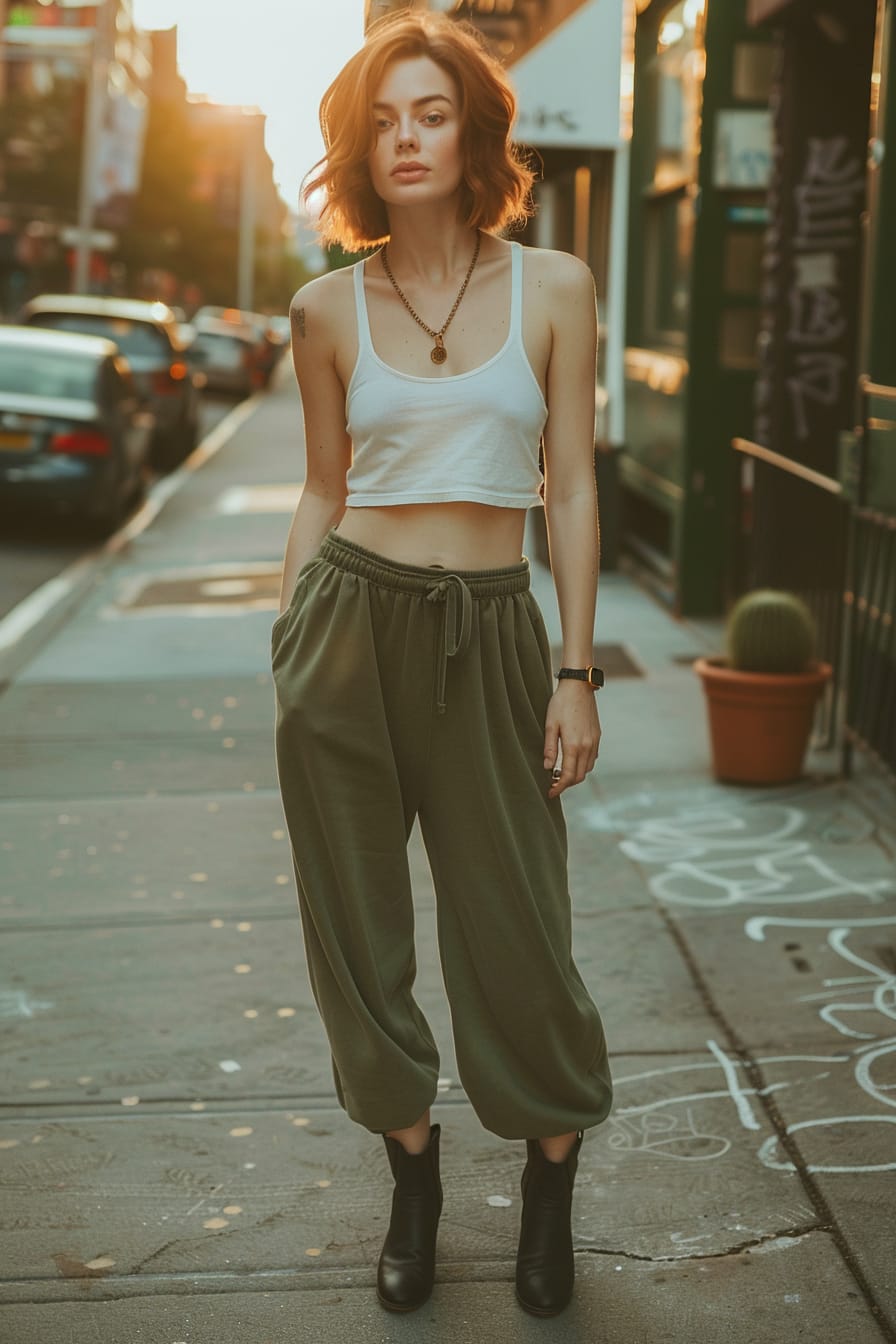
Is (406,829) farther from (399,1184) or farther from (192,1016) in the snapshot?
(192,1016)

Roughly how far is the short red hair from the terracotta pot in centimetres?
357

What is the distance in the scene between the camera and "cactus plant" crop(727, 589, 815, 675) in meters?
6.34

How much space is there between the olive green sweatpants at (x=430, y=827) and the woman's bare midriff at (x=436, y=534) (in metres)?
0.03

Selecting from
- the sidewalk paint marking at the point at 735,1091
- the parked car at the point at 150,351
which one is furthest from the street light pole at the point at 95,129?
the sidewalk paint marking at the point at 735,1091

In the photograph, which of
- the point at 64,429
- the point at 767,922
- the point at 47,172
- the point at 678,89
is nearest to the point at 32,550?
the point at 64,429

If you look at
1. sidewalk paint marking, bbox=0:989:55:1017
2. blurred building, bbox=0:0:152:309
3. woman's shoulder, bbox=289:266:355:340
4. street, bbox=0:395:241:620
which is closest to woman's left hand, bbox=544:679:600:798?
woman's shoulder, bbox=289:266:355:340

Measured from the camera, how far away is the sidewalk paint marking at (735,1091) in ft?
12.3

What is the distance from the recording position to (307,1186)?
11.5 feet

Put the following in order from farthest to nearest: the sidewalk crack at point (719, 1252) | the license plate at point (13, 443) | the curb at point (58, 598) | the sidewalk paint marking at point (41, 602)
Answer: the license plate at point (13, 443), the sidewalk paint marking at point (41, 602), the curb at point (58, 598), the sidewalk crack at point (719, 1252)

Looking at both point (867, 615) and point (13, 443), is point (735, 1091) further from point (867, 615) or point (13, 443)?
point (13, 443)

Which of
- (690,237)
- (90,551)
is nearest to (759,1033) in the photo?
(690,237)

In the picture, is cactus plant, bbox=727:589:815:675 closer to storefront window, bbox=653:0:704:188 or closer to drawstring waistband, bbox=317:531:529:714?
drawstring waistband, bbox=317:531:529:714

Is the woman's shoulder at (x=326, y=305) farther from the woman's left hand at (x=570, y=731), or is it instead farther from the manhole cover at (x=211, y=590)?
the manhole cover at (x=211, y=590)

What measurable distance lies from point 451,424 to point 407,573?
0.25m
